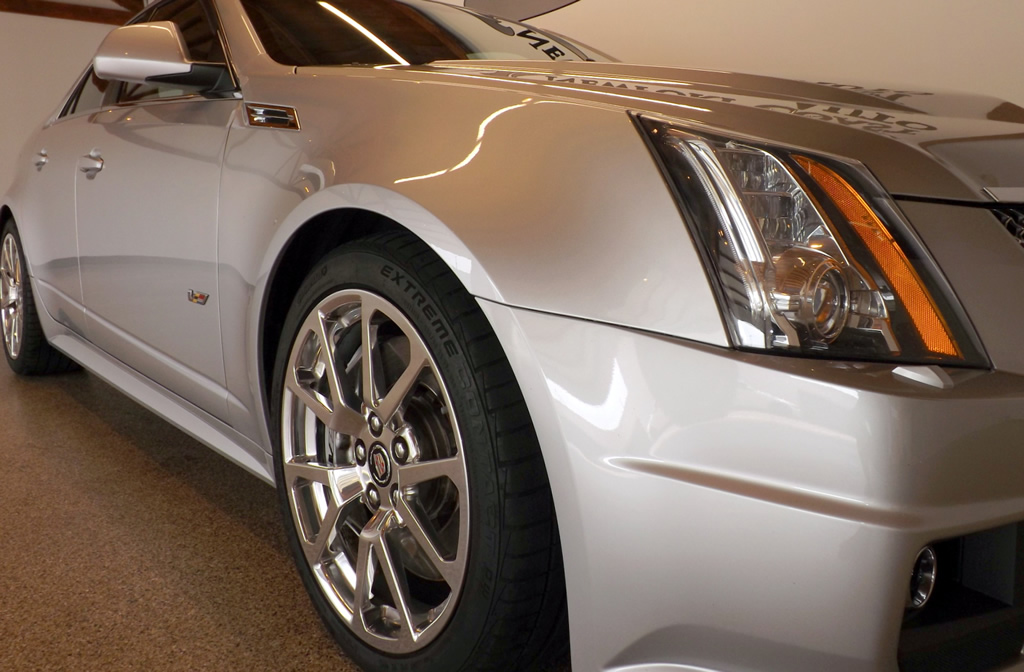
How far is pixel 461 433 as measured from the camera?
1019 mm

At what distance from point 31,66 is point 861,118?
7113mm

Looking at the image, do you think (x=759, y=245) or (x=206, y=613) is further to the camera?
(x=206, y=613)

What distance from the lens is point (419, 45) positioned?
1.76 metres

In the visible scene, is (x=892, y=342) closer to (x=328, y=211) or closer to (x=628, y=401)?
(x=628, y=401)

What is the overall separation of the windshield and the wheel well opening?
1.31 feet

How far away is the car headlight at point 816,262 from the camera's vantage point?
815 mm

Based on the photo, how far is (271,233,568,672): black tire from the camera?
994 mm

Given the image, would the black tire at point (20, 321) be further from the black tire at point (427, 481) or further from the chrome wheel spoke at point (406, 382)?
the chrome wheel spoke at point (406, 382)

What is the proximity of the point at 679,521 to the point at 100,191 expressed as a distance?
5.47 ft

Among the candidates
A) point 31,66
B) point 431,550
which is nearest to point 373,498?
point 431,550

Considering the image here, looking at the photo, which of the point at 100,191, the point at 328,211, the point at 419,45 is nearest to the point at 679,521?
the point at 328,211

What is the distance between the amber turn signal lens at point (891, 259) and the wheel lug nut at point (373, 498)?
2.40 ft

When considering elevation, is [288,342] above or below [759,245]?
below

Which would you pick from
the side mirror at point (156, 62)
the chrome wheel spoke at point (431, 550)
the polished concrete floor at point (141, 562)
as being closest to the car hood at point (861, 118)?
the chrome wheel spoke at point (431, 550)
